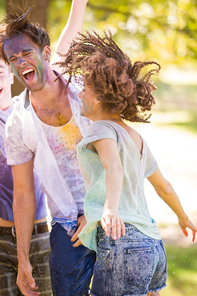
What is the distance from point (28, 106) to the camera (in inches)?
96.5

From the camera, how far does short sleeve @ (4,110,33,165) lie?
241 cm

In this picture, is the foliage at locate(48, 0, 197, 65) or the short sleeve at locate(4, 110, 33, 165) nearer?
the short sleeve at locate(4, 110, 33, 165)

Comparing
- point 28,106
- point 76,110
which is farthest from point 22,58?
point 76,110

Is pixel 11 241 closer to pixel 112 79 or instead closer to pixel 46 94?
pixel 46 94

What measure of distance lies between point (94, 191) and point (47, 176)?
2.06ft

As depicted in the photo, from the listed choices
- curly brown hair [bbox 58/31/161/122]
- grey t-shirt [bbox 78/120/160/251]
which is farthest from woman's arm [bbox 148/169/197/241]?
curly brown hair [bbox 58/31/161/122]

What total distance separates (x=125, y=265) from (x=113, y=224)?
A: 13.1 inches

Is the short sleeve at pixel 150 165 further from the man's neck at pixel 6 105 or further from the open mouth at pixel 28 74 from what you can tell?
the man's neck at pixel 6 105

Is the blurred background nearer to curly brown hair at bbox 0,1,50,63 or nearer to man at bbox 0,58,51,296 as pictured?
curly brown hair at bbox 0,1,50,63

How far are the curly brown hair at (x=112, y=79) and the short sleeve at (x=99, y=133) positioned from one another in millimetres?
114

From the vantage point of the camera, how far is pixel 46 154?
239cm

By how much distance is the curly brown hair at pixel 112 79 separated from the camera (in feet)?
6.08

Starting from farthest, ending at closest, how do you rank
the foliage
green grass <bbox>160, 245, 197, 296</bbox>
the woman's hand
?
the foliage, green grass <bbox>160, 245, 197, 296</bbox>, the woman's hand

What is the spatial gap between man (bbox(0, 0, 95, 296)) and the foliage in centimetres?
345
